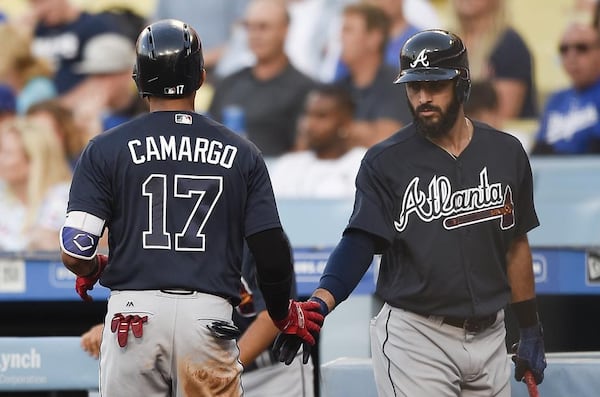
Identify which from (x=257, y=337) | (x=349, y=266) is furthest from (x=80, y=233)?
(x=257, y=337)

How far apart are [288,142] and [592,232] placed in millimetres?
2417

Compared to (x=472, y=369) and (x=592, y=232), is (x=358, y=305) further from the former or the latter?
(x=592, y=232)

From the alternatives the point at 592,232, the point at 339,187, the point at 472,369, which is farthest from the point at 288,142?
the point at 472,369

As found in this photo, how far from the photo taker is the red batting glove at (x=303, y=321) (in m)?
3.50

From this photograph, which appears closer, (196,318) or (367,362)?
(196,318)

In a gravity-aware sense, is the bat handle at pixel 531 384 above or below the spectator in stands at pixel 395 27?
below

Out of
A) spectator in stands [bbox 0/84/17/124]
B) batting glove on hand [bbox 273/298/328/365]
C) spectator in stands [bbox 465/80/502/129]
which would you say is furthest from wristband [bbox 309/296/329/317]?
spectator in stands [bbox 0/84/17/124]

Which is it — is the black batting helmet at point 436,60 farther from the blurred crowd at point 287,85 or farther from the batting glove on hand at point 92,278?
the blurred crowd at point 287,85

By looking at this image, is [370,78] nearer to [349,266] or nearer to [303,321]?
[349,266]

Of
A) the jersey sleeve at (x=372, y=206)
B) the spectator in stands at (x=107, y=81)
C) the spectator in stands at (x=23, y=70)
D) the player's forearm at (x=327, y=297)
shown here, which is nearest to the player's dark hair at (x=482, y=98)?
the spectator in stands at (x=107, y=81)

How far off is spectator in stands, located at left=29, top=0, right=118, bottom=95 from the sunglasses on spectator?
131 inches

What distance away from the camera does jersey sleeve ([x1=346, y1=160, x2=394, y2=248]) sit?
361 centimetres

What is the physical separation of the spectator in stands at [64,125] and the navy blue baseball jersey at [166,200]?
5.16m

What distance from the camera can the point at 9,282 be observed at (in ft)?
16.7
